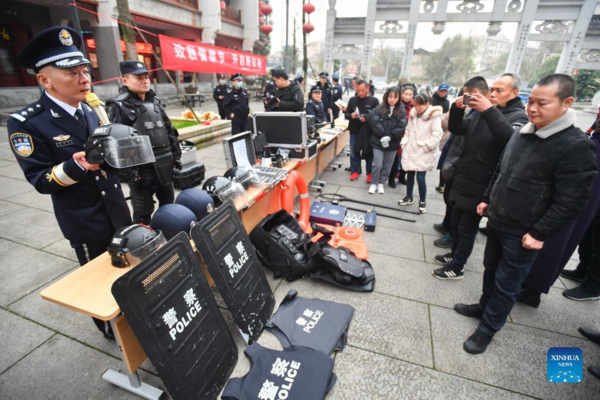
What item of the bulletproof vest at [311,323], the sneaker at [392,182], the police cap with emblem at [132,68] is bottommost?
the bulletproof vest at [311,323]

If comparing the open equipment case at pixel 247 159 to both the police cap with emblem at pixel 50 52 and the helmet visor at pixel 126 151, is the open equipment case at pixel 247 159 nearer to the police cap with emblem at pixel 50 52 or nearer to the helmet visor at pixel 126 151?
the helmet visor at pixel 126 151

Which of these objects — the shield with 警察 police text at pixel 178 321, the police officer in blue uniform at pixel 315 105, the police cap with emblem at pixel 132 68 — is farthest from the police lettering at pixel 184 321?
the police officer in blue uniform at pixel 315 105

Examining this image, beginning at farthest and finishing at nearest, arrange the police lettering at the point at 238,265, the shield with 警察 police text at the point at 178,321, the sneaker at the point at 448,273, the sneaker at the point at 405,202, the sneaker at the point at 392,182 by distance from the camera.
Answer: the sneaker at the point at 392,182
the sneaker at the point at 405,202
the sneaker at the point at 448,273
the police lettering at the point at 238,265
the shield with 警察 police text at the point at 178,321

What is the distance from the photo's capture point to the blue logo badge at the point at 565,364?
62.6 inches

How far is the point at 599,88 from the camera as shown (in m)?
24.6

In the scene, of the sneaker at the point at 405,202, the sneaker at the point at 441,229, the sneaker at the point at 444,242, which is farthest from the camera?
the sneaker at the point at 405,202

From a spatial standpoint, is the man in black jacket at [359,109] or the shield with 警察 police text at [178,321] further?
the man in black jacket at [359,109]

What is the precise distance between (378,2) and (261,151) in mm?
20934

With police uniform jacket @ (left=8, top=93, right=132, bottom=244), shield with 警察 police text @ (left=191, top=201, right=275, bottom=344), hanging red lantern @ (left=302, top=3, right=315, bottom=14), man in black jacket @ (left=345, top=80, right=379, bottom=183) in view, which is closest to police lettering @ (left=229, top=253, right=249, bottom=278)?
shield with 警察 police text @ (left=191, top=201, right=275, bottom=344)

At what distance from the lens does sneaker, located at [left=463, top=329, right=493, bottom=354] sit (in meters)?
2.32

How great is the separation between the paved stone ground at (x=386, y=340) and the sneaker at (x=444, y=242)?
32 cm

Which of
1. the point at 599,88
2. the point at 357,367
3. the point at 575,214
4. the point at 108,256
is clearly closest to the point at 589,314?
the point at 575,214

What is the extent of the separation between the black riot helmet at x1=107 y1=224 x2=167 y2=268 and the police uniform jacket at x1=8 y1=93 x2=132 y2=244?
41 cm

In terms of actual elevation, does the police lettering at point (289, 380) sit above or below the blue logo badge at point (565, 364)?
below
